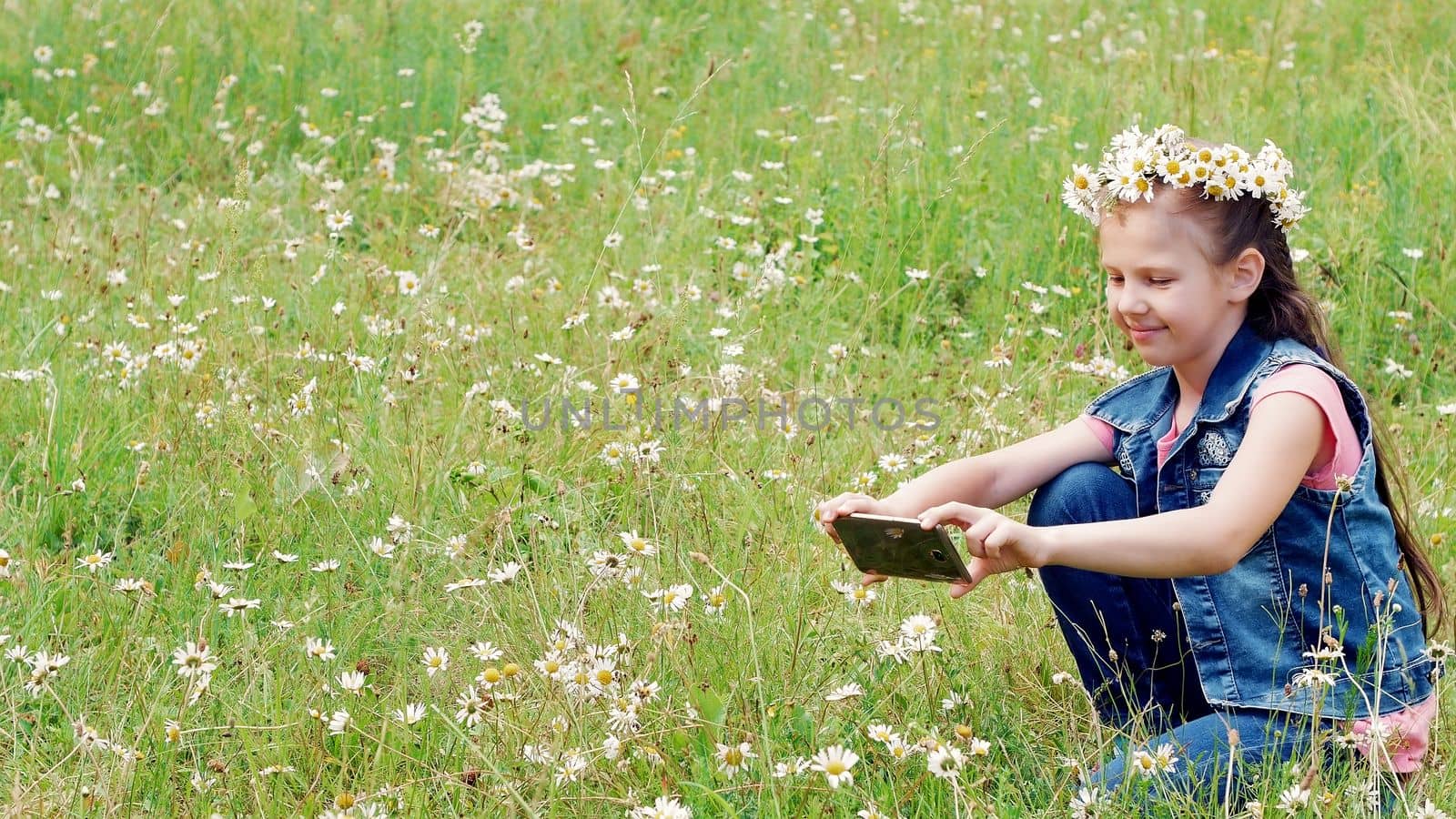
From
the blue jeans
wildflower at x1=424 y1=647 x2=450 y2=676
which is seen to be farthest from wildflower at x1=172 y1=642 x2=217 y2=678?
the blue jeans

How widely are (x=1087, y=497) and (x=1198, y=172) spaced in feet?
1.83

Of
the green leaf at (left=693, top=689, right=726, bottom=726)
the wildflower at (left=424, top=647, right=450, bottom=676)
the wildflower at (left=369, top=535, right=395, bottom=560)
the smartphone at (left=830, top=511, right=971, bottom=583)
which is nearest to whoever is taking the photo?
the smartphone at (left=830, top=511, right=971, bottom=583)

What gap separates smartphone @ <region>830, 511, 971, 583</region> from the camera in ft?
6.87

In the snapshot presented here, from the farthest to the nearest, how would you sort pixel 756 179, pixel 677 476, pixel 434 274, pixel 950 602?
pixel 756 179, pixel 434 274, pixel 677 476, pixel 950 602

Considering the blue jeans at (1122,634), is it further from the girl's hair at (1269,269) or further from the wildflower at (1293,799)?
the girl's hair at (1269,269)

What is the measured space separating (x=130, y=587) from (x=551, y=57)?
13.1 ft

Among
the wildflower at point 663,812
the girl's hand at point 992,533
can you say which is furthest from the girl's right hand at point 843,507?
the wildflower at point 663,812

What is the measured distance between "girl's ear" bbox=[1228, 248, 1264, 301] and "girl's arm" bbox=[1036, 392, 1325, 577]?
0.75ft

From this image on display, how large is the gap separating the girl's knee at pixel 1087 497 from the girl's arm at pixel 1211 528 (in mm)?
292

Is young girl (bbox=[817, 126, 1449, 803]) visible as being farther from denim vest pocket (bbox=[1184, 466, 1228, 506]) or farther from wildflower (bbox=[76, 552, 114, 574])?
wildflower (bbox=[76, 552, 114, 574])

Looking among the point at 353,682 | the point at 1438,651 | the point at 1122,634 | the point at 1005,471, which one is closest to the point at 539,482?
the point at 353,682

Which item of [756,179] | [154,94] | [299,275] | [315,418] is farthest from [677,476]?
[154,94]

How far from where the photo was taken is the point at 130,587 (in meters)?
2.44

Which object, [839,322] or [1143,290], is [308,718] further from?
[839,322]
